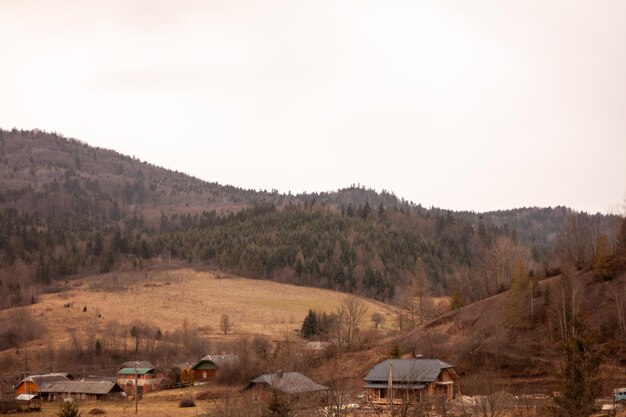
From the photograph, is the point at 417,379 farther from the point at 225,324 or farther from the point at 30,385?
the point at 225,324

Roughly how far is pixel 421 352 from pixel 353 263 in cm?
10370

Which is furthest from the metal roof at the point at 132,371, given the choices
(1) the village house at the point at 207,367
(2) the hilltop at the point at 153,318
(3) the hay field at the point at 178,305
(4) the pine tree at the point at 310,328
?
(4) the pine tree at the point at 310,328

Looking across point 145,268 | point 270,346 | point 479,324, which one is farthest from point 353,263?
point 479,324

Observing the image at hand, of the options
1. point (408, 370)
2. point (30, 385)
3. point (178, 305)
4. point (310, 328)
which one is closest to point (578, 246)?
point (408, 370)

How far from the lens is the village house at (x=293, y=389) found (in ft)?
155

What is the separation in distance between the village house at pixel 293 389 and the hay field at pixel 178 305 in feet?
139

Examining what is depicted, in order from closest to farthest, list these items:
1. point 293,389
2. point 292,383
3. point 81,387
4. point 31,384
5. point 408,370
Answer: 1. point 293,389
2. point 292,383
3. point 408,370
4. point 81,387
5. point 31,384

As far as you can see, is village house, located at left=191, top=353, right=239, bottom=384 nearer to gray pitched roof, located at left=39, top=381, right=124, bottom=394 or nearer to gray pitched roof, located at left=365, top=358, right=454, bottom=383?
gray pitched roof, located at left=39, top=381, right=124, bottom=394

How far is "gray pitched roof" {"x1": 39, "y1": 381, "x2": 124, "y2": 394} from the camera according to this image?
2936 inches

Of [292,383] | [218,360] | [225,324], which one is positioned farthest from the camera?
[225,324]

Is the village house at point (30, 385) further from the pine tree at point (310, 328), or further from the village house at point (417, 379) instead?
the pine tree at point (310, 328)

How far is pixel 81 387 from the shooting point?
246 ft

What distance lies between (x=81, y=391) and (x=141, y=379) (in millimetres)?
8954

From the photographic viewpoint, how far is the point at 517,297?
7181cm
